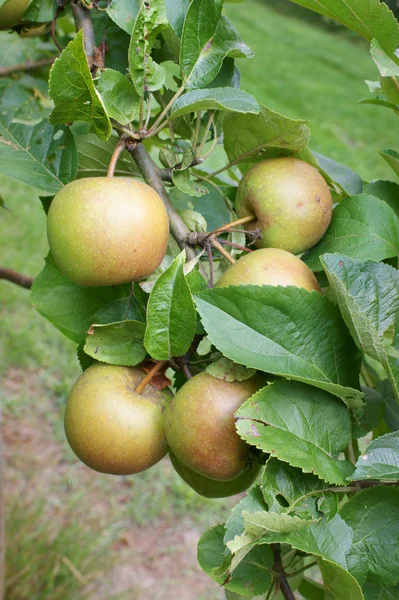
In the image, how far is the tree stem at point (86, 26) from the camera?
2.35ft

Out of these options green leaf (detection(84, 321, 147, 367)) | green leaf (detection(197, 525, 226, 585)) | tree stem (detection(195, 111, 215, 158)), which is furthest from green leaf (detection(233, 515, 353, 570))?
tree stem (detection(195, 111, 215, 158))

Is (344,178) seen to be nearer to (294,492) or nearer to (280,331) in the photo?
(280,331)

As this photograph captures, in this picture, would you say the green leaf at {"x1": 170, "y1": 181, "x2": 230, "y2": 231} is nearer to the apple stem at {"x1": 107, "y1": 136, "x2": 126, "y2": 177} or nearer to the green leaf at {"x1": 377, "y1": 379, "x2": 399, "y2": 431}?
the apple stem at {"x1": 107, "y1": 136, "x2": 126, "y2": 177}

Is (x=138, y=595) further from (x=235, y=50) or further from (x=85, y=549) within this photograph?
(x=235, y=50)

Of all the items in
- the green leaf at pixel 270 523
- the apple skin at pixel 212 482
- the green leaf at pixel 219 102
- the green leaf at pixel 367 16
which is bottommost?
the apple skin at pixel 212 482

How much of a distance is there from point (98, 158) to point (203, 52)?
6.7 inches

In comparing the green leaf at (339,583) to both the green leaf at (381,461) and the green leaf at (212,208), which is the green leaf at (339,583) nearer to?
the green leaf at (381,461)

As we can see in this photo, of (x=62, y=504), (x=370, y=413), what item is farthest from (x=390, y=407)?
(x=62, y=504)

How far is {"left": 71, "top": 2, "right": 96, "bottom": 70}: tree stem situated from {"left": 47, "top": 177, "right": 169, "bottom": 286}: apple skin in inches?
7.4

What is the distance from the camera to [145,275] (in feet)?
2.13

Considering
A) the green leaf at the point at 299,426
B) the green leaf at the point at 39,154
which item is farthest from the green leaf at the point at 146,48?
the green leaf at the point at 299,426

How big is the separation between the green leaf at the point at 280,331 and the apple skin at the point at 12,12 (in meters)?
0.54

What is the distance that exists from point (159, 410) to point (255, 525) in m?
0.17

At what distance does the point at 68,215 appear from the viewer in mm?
604
